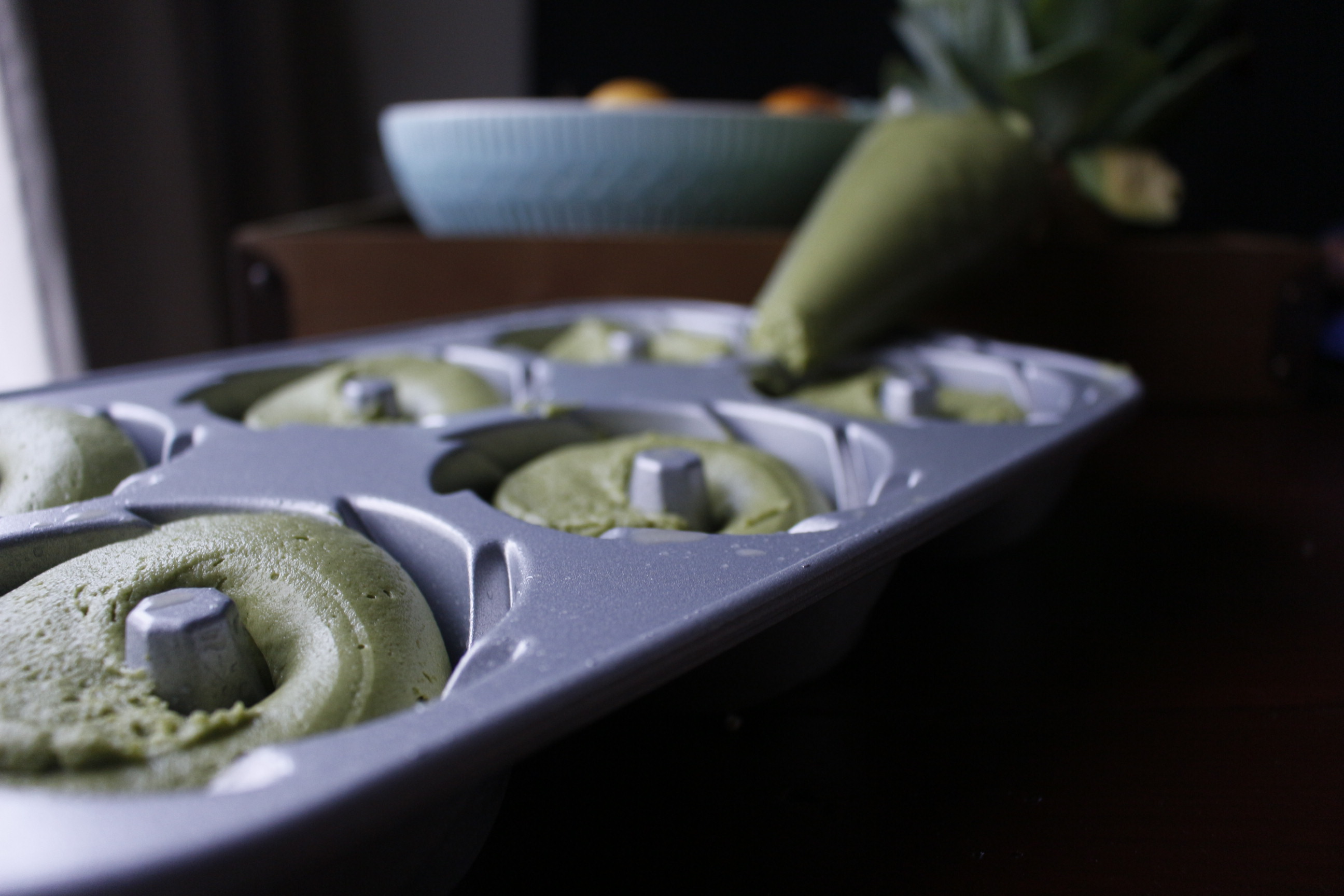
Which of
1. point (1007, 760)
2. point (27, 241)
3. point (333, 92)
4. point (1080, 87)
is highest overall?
point (333, 92)

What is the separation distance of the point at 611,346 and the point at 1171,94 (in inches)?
19.8

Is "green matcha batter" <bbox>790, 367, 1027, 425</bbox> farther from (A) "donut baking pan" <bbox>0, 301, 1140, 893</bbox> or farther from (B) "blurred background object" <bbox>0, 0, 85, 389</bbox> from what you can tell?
(B) "blurred background object" <bbox>0, 0, 85, 389</bbox>

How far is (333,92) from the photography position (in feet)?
→ 6.46

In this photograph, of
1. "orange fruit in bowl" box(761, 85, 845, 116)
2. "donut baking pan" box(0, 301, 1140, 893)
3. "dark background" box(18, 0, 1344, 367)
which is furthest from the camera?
"dark background" box(18, 0, 1344, 367)

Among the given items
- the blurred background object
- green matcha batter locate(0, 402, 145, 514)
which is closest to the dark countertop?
green matcha batter locate(0, 402, 145, 514)

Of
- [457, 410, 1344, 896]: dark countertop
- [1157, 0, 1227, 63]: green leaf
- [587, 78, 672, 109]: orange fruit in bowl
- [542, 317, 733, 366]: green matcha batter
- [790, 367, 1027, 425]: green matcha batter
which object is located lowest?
[457, 410, 1344, 896]: dark countertop

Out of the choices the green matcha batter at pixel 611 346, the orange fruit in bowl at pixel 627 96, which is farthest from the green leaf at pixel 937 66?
the green matcha batter at pixel 611 346

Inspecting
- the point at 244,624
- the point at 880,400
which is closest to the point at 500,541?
the point at 244,624

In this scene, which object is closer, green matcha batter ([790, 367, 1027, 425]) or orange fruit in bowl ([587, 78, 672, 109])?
green matcha batter ([790, 367, 1027, 425])

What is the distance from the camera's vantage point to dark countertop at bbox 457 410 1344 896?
0.24m

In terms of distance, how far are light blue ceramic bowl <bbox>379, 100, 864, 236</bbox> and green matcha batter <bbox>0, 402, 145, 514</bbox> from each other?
0.46m

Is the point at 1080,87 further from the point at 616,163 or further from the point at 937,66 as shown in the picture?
the point at 616,163

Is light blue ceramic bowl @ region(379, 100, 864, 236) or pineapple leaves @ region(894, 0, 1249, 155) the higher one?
pineapple leaves @ region(894, 0, 1249, 155)

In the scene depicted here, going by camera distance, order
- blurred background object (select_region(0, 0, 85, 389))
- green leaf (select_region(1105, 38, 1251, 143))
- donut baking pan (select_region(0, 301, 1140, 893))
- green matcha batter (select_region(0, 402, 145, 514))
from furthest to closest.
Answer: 1. blurred background object (select_region(0, 0, 85, 389))
2. green leaf (select_region(1105, 38, 1251, 143))
3. green matcha batter (select_region(0, 402, 145, 514))
4. donut baking pan (select_region(0, 301, 1140, 893))
